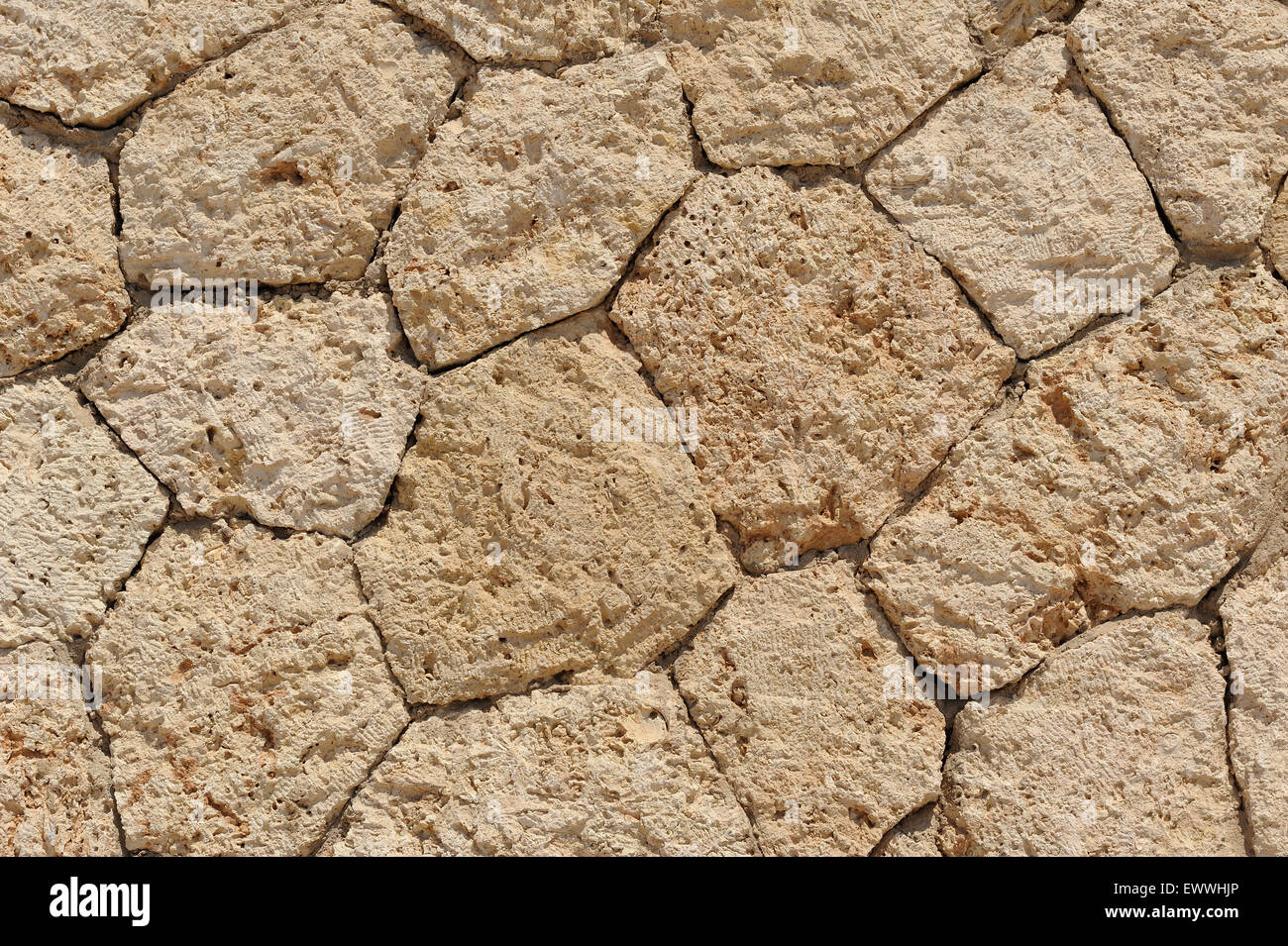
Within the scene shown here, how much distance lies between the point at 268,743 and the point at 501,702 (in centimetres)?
44

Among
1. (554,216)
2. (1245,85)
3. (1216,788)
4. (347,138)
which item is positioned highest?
(1245,85)

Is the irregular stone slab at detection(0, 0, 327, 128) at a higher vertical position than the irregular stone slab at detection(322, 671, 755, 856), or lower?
higher

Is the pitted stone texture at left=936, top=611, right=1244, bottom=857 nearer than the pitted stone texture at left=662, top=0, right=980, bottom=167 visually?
Yes

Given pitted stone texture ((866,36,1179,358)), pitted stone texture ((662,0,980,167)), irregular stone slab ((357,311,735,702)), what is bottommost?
irregular stone slab ((357,311,735,702))

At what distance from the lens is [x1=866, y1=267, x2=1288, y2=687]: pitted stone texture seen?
209cm

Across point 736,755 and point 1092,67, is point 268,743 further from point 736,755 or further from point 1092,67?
point 1092,67

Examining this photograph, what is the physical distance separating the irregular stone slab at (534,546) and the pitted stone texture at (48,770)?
602mm

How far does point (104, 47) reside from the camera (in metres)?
2.16

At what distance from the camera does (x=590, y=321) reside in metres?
2.14

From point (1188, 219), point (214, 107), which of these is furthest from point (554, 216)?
point (1188, 219)

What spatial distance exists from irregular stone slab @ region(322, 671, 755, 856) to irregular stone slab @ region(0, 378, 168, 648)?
65 centimetres

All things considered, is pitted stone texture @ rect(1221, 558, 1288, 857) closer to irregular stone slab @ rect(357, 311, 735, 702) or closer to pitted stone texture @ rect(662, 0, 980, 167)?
irregular stone slab @ rect(357, 311, 735, 702)

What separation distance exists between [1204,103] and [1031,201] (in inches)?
15.4

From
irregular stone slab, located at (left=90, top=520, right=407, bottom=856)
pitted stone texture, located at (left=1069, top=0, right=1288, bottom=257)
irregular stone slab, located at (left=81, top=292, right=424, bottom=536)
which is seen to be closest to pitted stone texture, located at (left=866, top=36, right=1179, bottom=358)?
pitted stone texture, located at (left=1069, top=0, right=1288, bottom=257)
